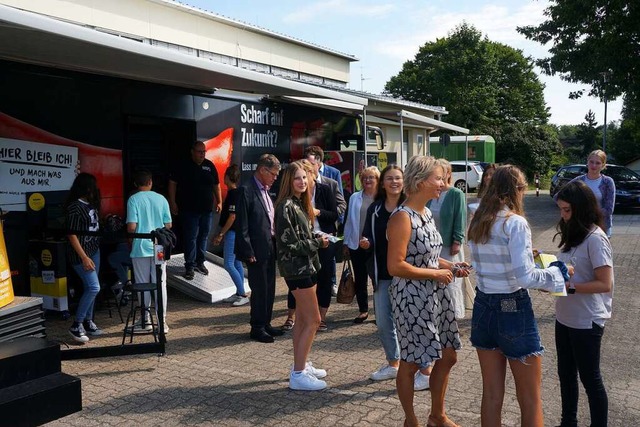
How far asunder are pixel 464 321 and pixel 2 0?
15.3 m

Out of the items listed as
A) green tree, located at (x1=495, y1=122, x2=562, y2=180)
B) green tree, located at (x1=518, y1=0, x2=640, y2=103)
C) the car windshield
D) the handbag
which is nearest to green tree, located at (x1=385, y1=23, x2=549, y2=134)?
green tree, located at (x1=495, y1=122, x2=562, y2=180)

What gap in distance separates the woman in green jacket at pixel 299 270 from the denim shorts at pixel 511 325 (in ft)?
6.02

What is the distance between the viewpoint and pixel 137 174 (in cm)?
648

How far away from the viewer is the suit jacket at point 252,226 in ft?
19.5

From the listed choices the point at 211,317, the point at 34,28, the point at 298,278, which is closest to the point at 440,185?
the point at 298,278

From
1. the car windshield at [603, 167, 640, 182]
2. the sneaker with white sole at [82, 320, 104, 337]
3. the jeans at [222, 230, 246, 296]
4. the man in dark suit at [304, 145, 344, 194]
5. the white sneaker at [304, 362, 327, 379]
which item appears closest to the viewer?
the white sneaker at [304, 362, 327, 379]

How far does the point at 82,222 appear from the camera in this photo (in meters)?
6.20

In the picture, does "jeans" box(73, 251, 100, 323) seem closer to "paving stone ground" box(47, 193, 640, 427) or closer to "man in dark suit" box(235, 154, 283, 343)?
"paving stone ground" box(47, 193, 640, 427)

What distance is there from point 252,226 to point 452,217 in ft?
6.63

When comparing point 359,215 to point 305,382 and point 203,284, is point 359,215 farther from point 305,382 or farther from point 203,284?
point 203,284

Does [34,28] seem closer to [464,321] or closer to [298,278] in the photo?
[298,278]

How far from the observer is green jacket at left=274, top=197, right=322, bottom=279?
4.93 m

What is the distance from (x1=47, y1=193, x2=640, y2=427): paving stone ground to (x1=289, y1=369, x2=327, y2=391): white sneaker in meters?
0.06

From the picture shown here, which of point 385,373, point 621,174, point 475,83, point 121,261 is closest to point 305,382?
point 385,373
